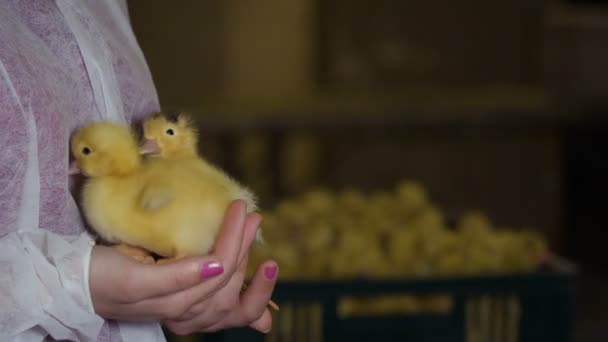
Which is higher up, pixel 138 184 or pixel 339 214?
pixel 138 184

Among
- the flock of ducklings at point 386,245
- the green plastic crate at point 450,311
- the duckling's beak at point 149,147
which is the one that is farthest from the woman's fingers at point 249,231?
the flock of ducklings at point 386,245

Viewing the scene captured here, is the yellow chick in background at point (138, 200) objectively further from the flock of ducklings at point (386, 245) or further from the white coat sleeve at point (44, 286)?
the flock of ducklings at point (386, 245)

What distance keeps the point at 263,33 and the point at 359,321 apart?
7.15ft

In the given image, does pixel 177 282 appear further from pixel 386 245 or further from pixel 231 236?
pixel 386 245

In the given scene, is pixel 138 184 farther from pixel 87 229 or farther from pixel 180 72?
pixel 180 72

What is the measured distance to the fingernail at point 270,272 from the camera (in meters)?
1.27

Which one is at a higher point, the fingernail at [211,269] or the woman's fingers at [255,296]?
the fingernail at [211,269]

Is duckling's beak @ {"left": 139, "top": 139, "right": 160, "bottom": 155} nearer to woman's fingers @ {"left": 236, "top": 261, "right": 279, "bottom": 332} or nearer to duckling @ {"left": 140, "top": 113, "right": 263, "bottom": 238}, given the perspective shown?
duckling @ {"left": 140, "top": 113, "right": 263, "bottom": 238}

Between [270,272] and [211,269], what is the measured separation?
0.65 feet

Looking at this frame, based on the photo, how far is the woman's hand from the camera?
1067 millimetres

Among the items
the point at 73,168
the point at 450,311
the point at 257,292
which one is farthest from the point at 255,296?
the point at 450,311

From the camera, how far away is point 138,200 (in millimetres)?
1120

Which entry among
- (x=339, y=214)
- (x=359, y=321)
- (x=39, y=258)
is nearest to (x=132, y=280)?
(x=39, y=258)

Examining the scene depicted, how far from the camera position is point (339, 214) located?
8.91 ft
